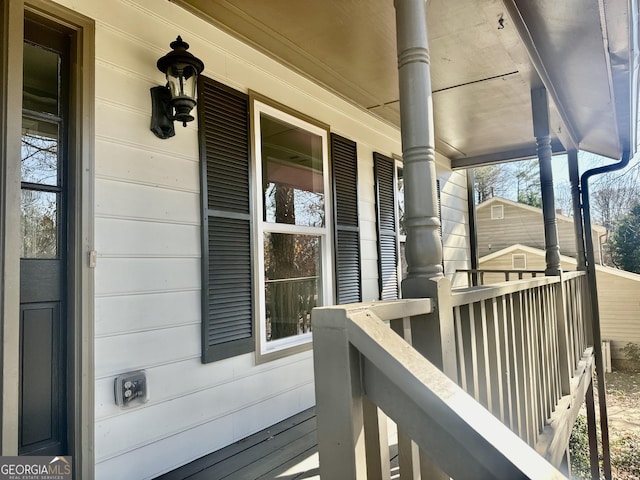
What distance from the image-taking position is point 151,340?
2.12 metres

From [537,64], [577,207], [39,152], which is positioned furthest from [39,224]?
[577,207]

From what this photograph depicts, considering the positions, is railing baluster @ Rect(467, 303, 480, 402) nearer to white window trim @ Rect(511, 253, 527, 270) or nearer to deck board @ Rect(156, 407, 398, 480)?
deck board @ Rect(156, 407, 398, 480)

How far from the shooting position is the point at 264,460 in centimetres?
230

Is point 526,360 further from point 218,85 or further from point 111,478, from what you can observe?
point 218,85

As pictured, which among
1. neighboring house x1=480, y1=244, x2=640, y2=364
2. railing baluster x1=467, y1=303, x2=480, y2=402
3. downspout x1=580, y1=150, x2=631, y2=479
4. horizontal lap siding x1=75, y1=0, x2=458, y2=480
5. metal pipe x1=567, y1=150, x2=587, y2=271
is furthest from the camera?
neighboring house x1=480, y1=244, x2=640, y2=364

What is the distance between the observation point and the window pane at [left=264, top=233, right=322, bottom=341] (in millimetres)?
2986

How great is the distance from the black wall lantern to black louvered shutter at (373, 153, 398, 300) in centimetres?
243

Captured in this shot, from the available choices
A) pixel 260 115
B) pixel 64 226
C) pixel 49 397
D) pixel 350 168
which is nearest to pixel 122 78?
pixel 64 226

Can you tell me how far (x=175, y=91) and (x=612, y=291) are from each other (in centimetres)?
1109

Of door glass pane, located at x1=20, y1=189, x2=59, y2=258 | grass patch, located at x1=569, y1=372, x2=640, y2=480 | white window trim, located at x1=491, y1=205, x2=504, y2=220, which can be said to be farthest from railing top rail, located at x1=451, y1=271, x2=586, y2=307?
white window trim, located at x1=491, y1=205, x2=504, y2=220

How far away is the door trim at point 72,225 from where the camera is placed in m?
1.63

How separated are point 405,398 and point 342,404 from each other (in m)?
0.14

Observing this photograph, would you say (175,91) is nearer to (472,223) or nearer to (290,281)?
(290,281)

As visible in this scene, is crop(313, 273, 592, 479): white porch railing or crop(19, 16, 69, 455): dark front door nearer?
crop(313, 273, 592, 479): white porch railing
